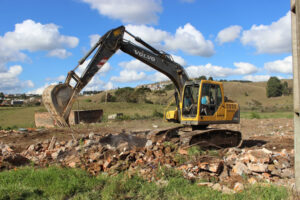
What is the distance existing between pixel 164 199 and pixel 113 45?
602cm

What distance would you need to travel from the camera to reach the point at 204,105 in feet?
33.1

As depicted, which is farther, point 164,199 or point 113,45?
point 113,45

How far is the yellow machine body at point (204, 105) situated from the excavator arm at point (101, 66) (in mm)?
986

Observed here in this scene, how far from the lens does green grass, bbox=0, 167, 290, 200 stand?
530 centimetres

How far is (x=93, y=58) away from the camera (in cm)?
945

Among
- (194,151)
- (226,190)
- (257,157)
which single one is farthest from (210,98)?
(226,190)

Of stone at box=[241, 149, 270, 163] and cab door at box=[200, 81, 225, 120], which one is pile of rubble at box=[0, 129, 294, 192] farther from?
cab door at box=[200, 81, 225, 120]

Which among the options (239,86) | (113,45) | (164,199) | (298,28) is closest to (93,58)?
(113,45)

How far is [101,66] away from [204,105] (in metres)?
3.72

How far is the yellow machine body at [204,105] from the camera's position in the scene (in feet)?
33.0

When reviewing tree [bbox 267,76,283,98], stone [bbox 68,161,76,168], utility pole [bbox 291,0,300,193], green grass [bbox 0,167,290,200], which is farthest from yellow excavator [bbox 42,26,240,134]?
tree [bbox 267,76,283,98]

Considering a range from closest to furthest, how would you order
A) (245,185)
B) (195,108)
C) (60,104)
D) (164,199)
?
(164,199) → (245,185) → (60,104) → (195,108)

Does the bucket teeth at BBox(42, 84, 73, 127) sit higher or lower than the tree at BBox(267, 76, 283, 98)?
lower

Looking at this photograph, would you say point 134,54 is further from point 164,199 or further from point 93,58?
point 164,199
